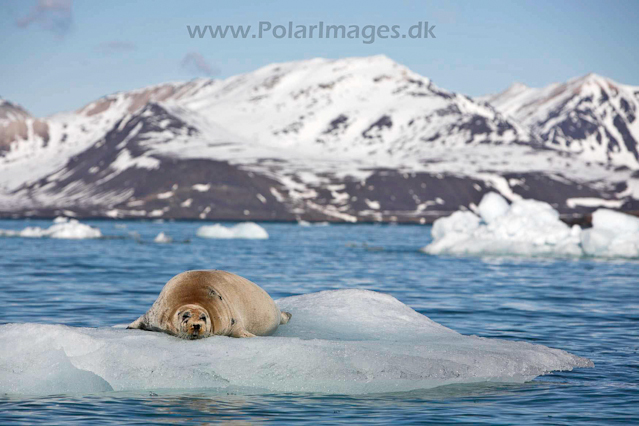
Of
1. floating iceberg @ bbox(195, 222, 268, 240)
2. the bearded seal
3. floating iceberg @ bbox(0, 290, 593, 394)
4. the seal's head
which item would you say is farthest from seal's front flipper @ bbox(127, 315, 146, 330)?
floating iceberg @ bbox(195, 222, 268, 240)

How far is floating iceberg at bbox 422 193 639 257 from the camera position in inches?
2494

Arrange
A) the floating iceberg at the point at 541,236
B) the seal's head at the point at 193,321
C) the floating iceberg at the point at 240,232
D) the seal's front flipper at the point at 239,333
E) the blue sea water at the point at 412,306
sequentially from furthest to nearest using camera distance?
1. the floating iceberg at the point at 240,232
2. the floating iceberg at the point at 541,236
3. the seal's front flipper at the point at 239,333
4. the seal's head at the point at 193,321
5. the blue sea water at the point at 412,306

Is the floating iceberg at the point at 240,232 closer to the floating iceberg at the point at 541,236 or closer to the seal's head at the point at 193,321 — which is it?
the floating iceberg at the point at 541,236

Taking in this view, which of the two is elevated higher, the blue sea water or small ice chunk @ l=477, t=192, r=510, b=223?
small ice chunk @ l=477, t=192, r=510, b=223

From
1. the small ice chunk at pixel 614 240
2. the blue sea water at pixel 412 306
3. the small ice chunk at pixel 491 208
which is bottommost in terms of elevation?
the blue sea water at pixel 412 306

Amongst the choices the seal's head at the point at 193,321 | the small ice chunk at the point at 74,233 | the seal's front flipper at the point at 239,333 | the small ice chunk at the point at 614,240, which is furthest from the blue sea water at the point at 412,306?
the small ice chunk at the point at 74,233

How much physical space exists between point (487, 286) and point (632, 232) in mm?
26979

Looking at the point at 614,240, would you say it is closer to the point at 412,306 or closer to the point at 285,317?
the point at 412,306

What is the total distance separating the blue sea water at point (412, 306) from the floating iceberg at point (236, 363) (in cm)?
31

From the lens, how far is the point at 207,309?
16078 mm

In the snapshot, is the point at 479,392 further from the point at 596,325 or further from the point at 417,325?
the point at 596,325

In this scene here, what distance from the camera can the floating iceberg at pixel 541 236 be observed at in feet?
208

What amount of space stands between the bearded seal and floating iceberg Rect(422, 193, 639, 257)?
5012 cm

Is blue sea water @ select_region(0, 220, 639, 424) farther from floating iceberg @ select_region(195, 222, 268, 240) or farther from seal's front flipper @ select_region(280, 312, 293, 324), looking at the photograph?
floating iceberg @ select_region(195, 222, 268, 240)
